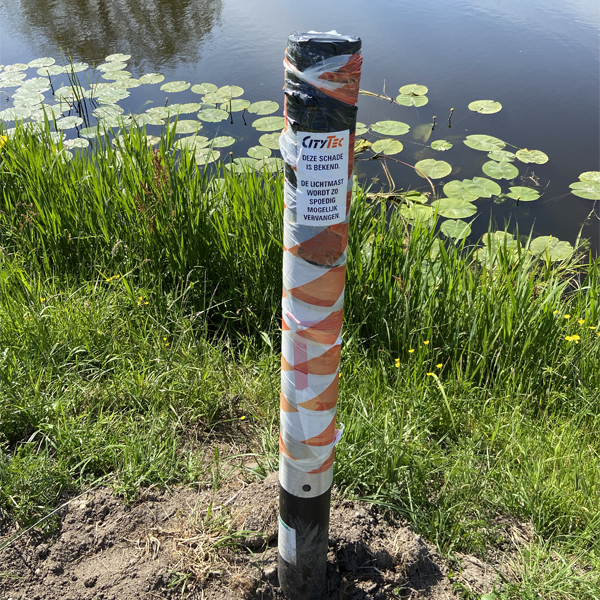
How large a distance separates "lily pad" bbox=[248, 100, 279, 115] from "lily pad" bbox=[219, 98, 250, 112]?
0.08 m

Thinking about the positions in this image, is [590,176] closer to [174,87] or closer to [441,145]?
[441,145]

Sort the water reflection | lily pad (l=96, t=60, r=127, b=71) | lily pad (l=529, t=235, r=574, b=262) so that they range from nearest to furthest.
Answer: lily pad (l=529, t=235, r=574, b=262) → lily pad (l=96, t=60, r=127, b=71) → the water reflection

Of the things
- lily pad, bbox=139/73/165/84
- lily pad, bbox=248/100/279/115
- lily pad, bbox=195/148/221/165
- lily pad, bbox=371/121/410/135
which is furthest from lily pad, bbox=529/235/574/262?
lily pad, bbox=139/73/165/84

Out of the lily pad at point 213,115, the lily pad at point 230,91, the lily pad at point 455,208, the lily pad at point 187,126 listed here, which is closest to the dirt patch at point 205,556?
the lily pad at point 455,208

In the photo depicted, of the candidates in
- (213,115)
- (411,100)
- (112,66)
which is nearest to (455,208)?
(411,100)

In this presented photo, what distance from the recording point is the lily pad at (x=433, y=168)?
3.67m

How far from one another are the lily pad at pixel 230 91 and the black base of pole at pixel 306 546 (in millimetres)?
4222

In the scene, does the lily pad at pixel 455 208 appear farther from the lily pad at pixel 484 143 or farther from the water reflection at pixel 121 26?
the water reflection at pixel 121 26

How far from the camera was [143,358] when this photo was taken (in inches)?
76.5

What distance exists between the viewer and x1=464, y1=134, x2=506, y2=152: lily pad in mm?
3938

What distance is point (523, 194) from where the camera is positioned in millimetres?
3555

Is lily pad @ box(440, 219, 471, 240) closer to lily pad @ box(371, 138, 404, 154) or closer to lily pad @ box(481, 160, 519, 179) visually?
lily pad @ box(481, 160, 519, 179)

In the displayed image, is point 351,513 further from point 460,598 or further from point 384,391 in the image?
point 384,391

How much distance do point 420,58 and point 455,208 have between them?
8.68 ft
